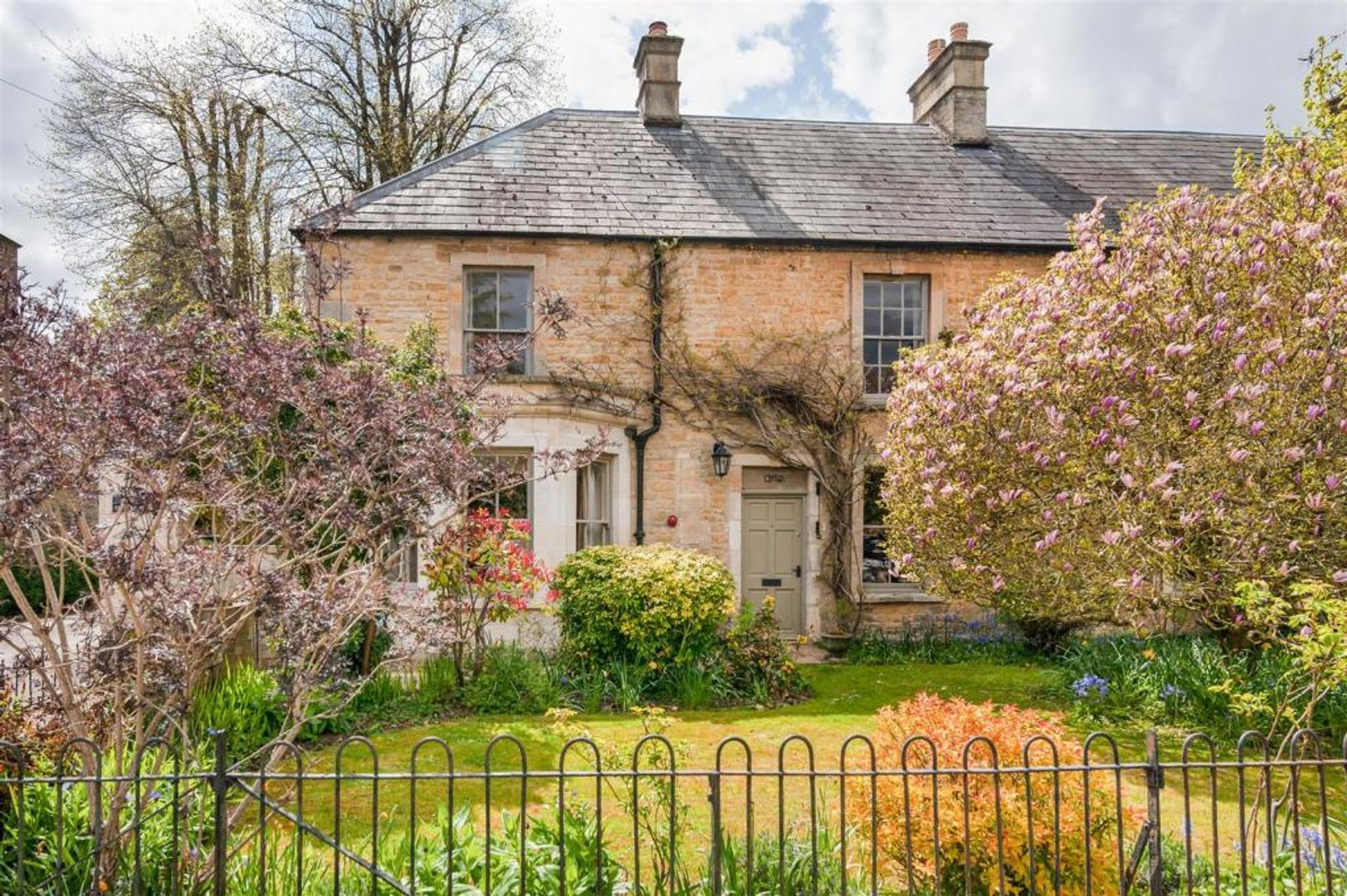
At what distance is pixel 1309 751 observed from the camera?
7.89 m

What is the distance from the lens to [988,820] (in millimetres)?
4434

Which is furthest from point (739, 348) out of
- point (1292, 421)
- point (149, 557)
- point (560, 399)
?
point (149, 557)

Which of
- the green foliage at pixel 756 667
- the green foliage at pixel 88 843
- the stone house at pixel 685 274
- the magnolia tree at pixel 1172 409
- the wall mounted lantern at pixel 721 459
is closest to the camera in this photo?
the green foliage at pixel 88 843

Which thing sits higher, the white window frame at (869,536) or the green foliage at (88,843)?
the white window frame at (869,536)

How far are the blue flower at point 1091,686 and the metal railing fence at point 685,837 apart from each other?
10.9 ft

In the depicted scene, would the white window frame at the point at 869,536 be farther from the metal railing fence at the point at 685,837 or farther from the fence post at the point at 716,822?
A: the fence post at the point at 716,822

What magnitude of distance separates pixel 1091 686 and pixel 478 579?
6.33m

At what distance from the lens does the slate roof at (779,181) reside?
42.7ft

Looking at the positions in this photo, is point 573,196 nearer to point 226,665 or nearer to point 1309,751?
point 226,665

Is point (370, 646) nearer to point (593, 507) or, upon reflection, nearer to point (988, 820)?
point (593, 507)

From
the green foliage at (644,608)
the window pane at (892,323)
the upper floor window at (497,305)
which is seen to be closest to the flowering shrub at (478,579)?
the green foliage at (644,608)

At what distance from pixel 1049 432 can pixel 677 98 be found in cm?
995

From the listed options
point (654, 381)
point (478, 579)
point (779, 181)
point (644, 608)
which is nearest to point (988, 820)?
point (644, 608)

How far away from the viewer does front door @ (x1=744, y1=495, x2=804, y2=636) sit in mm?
13484
